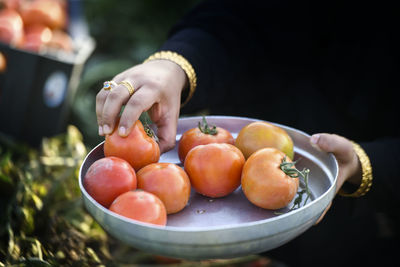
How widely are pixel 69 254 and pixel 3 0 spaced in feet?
5.86

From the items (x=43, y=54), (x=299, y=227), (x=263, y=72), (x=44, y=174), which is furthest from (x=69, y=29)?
(x=299, y=227)

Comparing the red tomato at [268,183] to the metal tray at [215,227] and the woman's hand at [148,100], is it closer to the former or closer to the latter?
the metal tray at [215,227]

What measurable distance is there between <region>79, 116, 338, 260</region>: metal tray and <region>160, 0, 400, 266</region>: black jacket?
0.47m

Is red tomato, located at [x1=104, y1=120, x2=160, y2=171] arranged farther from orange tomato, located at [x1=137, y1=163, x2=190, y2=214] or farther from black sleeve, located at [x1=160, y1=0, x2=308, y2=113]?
black sleeve, located at [x1=160, y1=0, x2=308, y2=113]

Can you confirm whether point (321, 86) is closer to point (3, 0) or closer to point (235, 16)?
point (235, 16)

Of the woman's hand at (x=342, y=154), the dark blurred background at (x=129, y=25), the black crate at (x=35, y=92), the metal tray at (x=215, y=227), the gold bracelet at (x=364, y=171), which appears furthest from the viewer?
the dark blurred background at (x=129, y=25)

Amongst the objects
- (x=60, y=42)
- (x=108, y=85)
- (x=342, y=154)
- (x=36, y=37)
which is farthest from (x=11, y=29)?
(x=342, y=154)

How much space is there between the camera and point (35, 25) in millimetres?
2072

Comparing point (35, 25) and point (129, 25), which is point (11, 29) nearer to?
point (35, 25)

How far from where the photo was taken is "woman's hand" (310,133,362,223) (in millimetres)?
860

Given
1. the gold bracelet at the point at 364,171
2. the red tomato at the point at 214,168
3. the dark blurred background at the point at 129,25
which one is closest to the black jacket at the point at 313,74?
the gold bracelet at the point at 364,171

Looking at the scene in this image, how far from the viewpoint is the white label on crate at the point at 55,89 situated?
66.4 inches

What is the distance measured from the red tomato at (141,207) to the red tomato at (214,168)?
0.11 m

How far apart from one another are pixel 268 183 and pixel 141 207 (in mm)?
245
